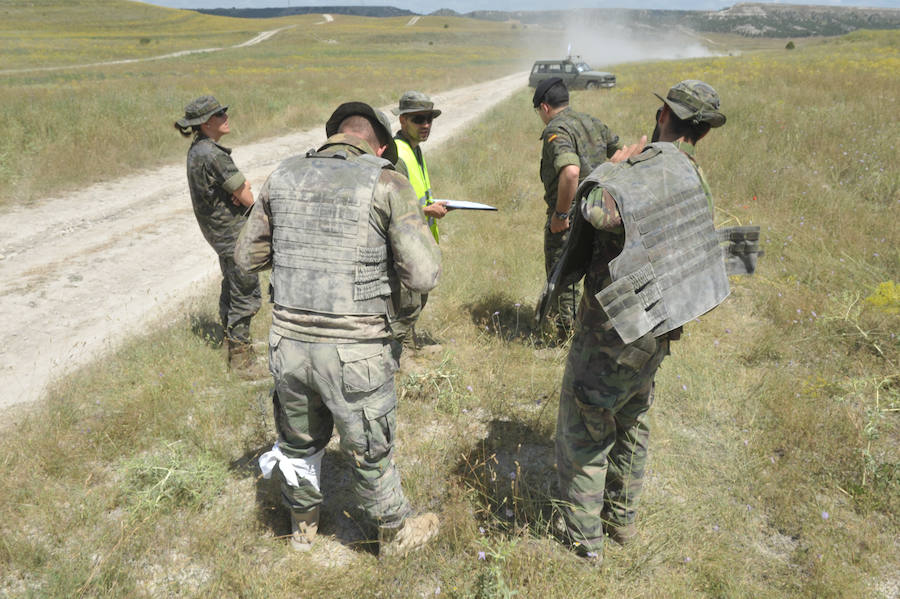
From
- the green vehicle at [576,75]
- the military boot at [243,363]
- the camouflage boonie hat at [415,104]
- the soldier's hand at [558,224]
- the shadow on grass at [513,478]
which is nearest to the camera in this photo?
the shadow on grass at [513,478]

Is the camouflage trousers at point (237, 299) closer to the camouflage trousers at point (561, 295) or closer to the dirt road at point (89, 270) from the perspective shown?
the dirt road at point (89, 270)

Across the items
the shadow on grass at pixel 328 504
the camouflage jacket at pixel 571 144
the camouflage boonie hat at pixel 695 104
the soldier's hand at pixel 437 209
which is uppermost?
the camouflage boonie hat at pixel 695 104

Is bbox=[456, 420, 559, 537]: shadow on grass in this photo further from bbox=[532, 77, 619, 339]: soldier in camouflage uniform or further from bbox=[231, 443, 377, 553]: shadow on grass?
bbox=[532, 77, 619, 339]: soldier in camouflage uniform

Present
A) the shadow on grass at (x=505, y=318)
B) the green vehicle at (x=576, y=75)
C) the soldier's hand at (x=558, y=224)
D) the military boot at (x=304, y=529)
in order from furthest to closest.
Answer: the green vehicle at (x=576, y=75) < the shadow on grass at (x=505, y=318) < the soldier's hand at (x=558, y=224) < the military boot at (x=304, y=529)

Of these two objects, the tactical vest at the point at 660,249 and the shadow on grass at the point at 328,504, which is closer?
the tactical vest at the point at 660,249

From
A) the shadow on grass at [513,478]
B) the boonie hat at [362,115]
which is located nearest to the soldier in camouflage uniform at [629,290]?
the shadow on grass at [513,478]

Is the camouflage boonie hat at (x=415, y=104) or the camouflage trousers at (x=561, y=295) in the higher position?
the camouflage boonie hat at (x=415, y=104)

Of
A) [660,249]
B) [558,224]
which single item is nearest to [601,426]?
[660,249]

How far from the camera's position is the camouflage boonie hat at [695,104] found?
221 cm

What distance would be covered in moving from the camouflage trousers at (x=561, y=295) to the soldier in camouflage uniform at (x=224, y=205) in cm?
238

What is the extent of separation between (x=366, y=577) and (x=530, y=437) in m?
1.44

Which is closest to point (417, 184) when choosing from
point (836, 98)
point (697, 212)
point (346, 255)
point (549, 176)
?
point (549, 176)

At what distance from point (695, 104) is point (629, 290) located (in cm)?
94

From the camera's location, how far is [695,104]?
2.21 m
